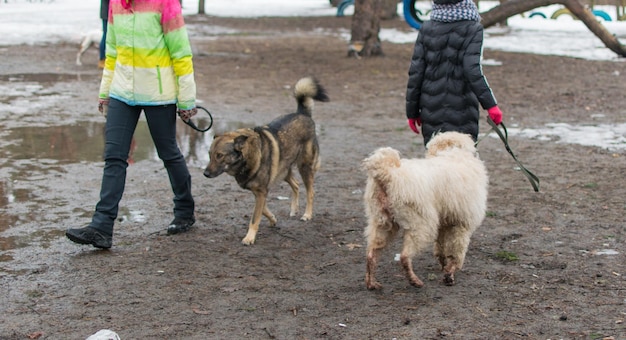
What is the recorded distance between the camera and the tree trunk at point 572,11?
16781mm

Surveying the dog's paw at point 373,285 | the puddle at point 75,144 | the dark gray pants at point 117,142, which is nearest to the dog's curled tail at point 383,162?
the dog's paw at point 373,285

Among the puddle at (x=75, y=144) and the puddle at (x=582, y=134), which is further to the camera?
the puddle at (x=582, y=134)

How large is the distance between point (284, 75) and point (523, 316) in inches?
456

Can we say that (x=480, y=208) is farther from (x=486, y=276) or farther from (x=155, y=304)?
→ (x=155, y=304)

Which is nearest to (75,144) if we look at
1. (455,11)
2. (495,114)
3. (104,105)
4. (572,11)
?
(104,105)

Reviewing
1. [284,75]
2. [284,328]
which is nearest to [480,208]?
[284,328]

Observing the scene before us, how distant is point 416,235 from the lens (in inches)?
190

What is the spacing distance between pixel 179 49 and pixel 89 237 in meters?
1.51

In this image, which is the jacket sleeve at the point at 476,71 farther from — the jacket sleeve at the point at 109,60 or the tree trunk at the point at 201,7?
the tree trunk at the point at 201,7

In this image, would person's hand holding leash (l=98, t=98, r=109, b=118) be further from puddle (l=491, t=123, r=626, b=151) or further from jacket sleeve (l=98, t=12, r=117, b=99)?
puddle (l=491, t=123, r=626, b=151)

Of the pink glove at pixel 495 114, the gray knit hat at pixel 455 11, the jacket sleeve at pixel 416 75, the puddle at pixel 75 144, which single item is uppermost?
the gray knit hat at pixel 455 11

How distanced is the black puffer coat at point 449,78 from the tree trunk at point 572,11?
11.8 meters

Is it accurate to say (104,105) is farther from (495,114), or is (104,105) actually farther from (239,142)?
(495,114)

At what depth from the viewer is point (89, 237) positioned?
5.69m
